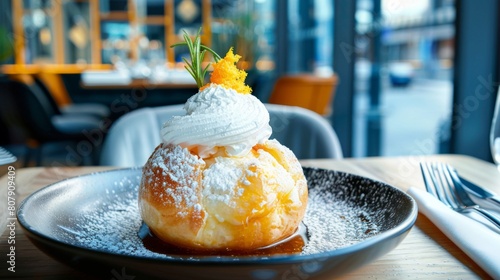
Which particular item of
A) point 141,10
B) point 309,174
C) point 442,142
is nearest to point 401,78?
point 442,142

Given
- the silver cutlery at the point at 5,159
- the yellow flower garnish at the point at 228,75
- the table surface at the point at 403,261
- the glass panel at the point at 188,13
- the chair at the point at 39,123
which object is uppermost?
the glass panel at the point at 188,13

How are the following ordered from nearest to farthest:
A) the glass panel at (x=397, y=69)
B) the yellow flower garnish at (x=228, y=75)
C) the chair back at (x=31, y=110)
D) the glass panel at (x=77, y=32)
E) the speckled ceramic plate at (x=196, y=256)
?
the speckled ceramic plate at (x=196, y=256) < the yellow flower garnish at (x=228, y=75) < the glass panel at (x=397, y=69) < the chair back at (x=31, y=110) < the glass panel at (x=77, y=32)

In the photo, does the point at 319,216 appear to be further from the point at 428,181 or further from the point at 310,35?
the point at 310,35

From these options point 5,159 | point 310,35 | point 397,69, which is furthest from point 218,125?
point 310,35

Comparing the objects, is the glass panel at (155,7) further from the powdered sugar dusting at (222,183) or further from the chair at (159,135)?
the powdered sugar dusting at (222,183)

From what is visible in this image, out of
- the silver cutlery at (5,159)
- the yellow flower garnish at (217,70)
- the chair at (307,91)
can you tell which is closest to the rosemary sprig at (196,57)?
the yellow flower garnish at (217,70)

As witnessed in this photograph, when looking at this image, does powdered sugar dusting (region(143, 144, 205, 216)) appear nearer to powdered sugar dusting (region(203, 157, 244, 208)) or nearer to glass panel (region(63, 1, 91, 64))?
powdered sugar dusting (region(203, 157, 244, 208))

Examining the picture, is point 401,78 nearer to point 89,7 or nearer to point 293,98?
point 293,98
